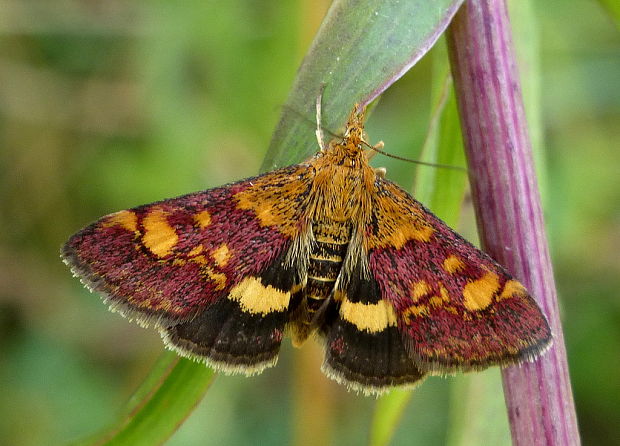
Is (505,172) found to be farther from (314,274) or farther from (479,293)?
(314,274)

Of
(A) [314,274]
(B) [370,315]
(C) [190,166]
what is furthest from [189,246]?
(C) [190,166]

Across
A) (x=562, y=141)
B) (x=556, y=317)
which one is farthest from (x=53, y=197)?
(x=556, y=317)

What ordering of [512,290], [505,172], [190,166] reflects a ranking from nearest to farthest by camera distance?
[505,172], [512,290], [190,166]

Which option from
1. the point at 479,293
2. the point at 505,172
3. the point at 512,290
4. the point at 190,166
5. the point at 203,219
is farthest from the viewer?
the point at 190,166

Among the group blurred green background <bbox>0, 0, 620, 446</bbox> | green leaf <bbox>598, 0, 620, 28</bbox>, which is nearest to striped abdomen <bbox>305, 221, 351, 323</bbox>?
green leaf <bbox>598, 0, 620, 28</bbox>

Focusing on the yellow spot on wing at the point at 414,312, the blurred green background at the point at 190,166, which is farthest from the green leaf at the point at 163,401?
Answer: the blurred green background at the point at 190,166

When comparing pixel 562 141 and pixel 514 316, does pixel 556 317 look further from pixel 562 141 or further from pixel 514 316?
pixel 562 141
